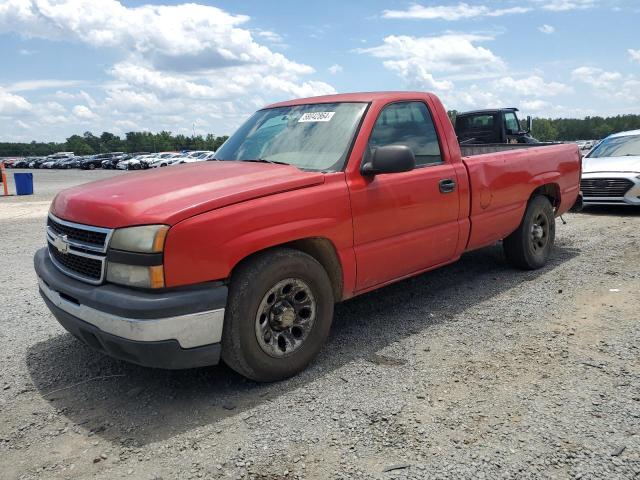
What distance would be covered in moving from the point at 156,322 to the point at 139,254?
38cm

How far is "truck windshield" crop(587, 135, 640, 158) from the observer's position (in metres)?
10.9

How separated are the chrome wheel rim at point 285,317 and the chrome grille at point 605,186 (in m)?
7.76

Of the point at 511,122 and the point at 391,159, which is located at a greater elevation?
the point at 511,122

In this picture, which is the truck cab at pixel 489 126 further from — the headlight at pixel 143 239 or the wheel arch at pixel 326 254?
the headlight at pixel 143 239

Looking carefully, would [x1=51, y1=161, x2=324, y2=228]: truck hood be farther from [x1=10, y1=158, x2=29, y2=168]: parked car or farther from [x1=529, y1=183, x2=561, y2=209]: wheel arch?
[x1=10, y1=158, x2=29, y2=168]: parked car

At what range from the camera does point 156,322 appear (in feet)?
9.66

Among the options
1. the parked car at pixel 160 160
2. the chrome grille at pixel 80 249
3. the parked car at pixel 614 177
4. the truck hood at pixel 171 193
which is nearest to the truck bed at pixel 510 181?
the truck hood at pixel 171 193

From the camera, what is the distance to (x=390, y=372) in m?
3.62

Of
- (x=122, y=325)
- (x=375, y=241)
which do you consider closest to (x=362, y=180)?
(x=375, y=241)

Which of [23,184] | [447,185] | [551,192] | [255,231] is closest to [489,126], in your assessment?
[551,192]

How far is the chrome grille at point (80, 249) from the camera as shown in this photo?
3154 millimetres

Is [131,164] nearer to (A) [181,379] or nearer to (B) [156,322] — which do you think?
(A) [181,379]

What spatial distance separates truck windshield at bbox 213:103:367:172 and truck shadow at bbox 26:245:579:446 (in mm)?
1410

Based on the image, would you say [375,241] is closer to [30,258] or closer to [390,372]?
[390,372]
